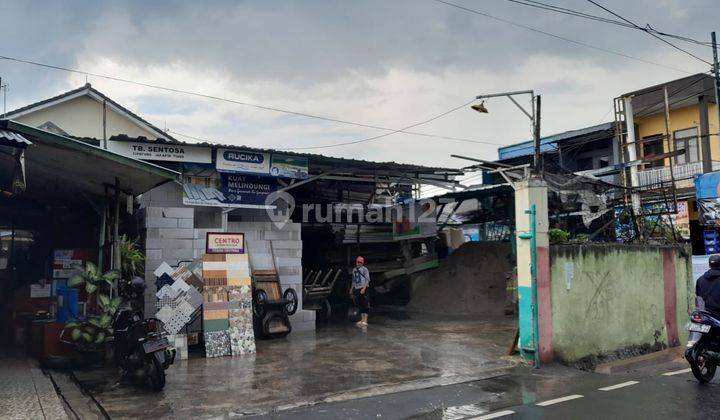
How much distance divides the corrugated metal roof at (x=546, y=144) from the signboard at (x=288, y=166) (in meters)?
10.8

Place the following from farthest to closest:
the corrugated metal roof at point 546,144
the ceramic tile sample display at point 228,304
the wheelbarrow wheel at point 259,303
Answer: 1. the corrugated metal roof at point 546,144
2. the wheelbarrow wheel at point 259,303
3. the ceramic tile sample display at point 228,304

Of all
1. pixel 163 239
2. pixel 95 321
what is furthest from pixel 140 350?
pixel 163 239

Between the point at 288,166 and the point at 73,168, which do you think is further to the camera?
the point at 288,166

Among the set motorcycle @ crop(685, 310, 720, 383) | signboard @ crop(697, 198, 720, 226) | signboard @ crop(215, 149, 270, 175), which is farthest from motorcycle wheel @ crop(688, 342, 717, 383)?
signboard @ crop(697, 198, 720, 226)

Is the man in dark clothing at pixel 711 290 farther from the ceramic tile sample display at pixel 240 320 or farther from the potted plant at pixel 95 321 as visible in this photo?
the potted plant at pixel 95 321

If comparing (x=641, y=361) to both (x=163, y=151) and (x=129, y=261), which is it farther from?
(x=163, y=151)

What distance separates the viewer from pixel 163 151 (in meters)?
11.2

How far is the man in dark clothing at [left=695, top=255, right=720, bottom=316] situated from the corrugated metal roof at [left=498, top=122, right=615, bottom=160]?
42.2ft

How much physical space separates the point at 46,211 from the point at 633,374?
1194cm

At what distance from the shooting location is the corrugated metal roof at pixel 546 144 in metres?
22.7

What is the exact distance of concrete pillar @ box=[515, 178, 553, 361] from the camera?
8.34 meters

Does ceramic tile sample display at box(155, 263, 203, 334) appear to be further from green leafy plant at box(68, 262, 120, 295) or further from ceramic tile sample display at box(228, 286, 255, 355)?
green leafy plant at box(68, 262, 120, 295)

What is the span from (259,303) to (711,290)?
754 centimetres

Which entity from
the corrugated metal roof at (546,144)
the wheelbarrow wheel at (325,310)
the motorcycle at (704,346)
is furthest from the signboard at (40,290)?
the corrugated metal roof at (546,144)
